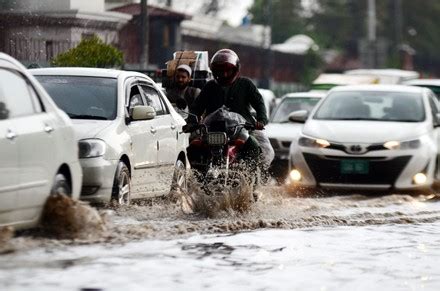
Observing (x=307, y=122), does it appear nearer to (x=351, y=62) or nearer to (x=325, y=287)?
(x=325, y=287)

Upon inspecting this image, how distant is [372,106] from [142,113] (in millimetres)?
6055

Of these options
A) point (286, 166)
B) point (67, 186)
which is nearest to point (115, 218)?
point (67, 186)

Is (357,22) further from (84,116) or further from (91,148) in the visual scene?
(91,148)

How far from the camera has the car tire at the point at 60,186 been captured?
11.3 m

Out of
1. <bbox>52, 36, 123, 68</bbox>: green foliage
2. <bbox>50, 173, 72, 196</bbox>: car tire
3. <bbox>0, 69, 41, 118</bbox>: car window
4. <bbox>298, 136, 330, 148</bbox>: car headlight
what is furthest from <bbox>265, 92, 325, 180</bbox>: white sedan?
<bbox>0, 69, 41, 118</bbox>: car window

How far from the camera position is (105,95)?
15.1 meters

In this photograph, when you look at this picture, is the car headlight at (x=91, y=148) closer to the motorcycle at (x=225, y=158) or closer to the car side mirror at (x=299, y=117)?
the motorcycle at (x=225, y=158)

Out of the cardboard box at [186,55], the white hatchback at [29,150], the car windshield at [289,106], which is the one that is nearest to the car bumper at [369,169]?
the cardboard box at [186,55]

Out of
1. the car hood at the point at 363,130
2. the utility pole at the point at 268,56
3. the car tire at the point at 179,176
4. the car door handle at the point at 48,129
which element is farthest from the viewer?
the utility pole at the point at 268,56

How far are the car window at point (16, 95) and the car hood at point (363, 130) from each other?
7.59m

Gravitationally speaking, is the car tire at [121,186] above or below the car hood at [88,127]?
below

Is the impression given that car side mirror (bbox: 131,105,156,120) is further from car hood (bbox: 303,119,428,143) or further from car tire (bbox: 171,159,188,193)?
car hood (bbox: 303,119,428,143)

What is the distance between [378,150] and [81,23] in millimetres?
21606

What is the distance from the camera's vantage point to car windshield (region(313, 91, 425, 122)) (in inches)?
772
